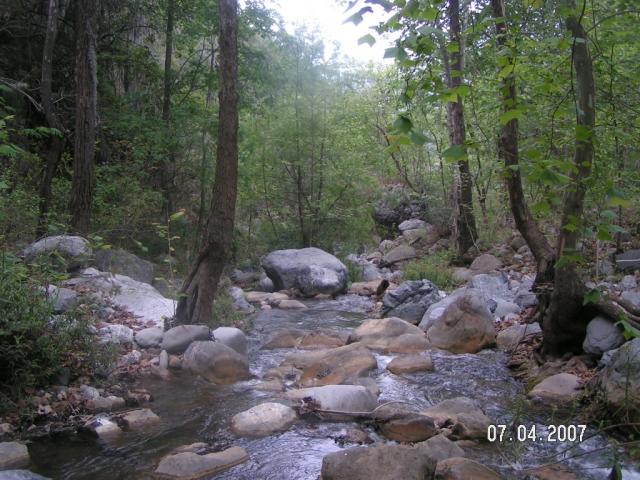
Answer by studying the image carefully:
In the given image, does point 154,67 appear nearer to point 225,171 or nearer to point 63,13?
point 63,13

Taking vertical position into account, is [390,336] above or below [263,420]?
above

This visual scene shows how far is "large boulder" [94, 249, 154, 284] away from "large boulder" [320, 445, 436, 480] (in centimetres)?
605

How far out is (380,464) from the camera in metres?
3.58

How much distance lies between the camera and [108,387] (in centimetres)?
552

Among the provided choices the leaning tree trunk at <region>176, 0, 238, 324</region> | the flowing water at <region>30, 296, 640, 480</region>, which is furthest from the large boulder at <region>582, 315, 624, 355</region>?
the leaning tree trunk at <region>176, 0, 238, 324</region>

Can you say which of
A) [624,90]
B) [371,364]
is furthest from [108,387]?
[624,90]

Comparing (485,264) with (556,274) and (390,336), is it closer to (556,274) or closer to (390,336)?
(390,336)

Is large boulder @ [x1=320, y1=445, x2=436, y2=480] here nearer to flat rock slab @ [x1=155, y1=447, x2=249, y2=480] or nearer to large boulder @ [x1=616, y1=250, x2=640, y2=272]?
flat rock slab @ [x1=155, y1=447, x2=249, y2=480]

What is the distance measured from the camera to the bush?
188 inches

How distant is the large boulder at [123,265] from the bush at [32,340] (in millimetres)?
3206

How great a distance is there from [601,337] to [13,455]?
18.1ft

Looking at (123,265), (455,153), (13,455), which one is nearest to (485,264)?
(123,265)

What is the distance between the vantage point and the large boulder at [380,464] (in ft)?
11.5

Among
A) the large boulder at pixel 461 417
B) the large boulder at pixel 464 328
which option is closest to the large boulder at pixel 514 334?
the large boulder at pixel 464 328
